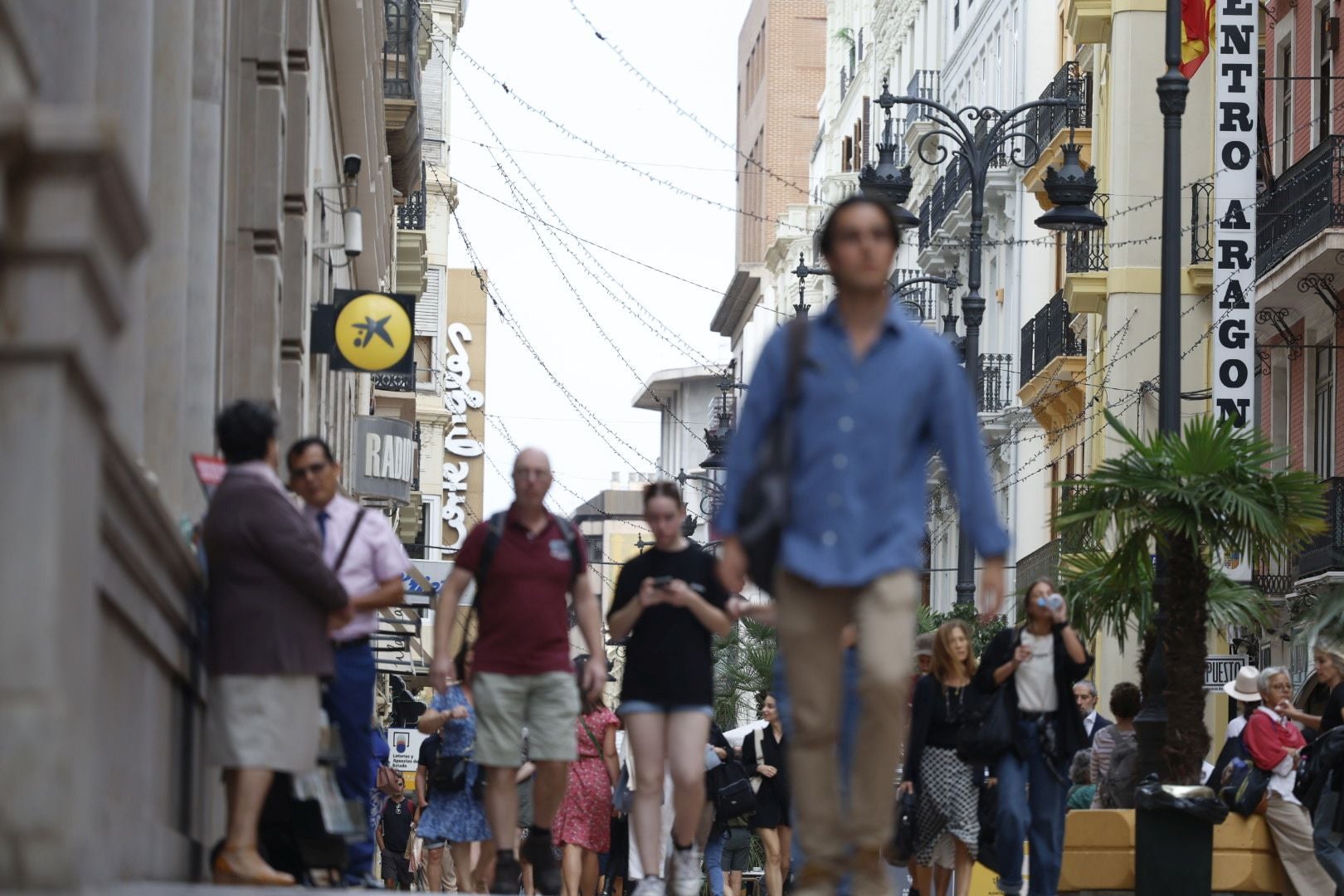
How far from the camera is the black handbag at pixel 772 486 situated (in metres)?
8.86

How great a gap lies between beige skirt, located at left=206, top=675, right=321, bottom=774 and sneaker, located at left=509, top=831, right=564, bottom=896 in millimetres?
2169

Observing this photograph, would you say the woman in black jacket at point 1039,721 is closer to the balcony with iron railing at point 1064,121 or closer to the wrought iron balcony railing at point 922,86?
the balcony with iron railing at point 1064,121

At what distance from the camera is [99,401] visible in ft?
23.4

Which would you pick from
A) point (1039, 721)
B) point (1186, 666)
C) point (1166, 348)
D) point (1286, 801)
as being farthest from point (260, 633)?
point (1166, 348)

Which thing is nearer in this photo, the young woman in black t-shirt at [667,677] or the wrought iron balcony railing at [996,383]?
the young woman in black t-shirt at [667,677]

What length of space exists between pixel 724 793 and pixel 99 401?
14134 millimetres

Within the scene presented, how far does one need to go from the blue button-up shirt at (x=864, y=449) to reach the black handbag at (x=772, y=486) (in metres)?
0.03

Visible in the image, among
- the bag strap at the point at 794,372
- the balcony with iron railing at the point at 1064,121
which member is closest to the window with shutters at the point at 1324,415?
the balcony with iron railing at the point at 1064,121

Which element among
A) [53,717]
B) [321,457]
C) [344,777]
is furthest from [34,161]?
[344,777]

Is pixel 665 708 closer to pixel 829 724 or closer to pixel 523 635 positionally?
pixel 523 635

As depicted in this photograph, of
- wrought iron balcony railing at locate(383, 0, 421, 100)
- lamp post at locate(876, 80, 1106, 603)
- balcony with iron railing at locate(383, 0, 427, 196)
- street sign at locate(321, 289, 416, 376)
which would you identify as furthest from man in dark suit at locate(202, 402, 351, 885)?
wrought iron balcony railing at locate(383, 0, 421, 100)

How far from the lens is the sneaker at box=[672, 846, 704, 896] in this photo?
501 inches

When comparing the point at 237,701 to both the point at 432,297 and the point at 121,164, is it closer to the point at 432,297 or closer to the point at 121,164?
the point at 121,164

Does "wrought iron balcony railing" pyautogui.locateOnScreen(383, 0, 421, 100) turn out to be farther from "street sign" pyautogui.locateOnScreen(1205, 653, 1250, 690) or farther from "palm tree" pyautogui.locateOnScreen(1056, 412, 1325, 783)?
"palm tree" pyautogui.locateOnScreen(1056, 412, 1325, 783)
